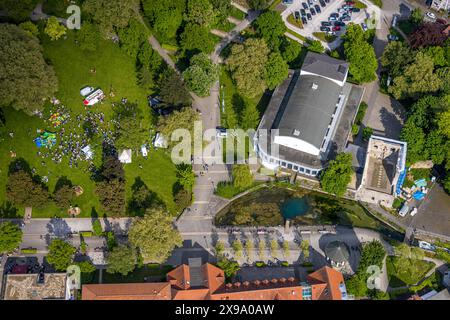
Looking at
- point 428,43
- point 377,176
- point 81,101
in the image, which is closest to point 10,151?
point 81,101

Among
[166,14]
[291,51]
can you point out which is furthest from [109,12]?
[291,51]

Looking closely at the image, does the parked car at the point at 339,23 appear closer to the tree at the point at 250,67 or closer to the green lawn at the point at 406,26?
the green lawn at the point at 406,26

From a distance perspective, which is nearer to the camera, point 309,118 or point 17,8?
point 309,118

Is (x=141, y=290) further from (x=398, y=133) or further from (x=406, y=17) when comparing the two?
(x=406, y=17)

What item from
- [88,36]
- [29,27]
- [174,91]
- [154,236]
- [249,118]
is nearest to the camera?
[154,236]

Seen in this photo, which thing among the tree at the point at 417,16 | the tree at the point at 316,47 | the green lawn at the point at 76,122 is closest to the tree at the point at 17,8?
the green lawn at the point at 76,122

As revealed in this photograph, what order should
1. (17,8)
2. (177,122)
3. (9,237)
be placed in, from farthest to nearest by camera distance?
1. (17,8)
2. (177,122)
3. (9,237)

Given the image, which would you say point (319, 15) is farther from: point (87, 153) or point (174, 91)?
point (87, 153)

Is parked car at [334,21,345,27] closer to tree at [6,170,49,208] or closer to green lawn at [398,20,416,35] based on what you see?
green lawn at [398,20,416,35]
